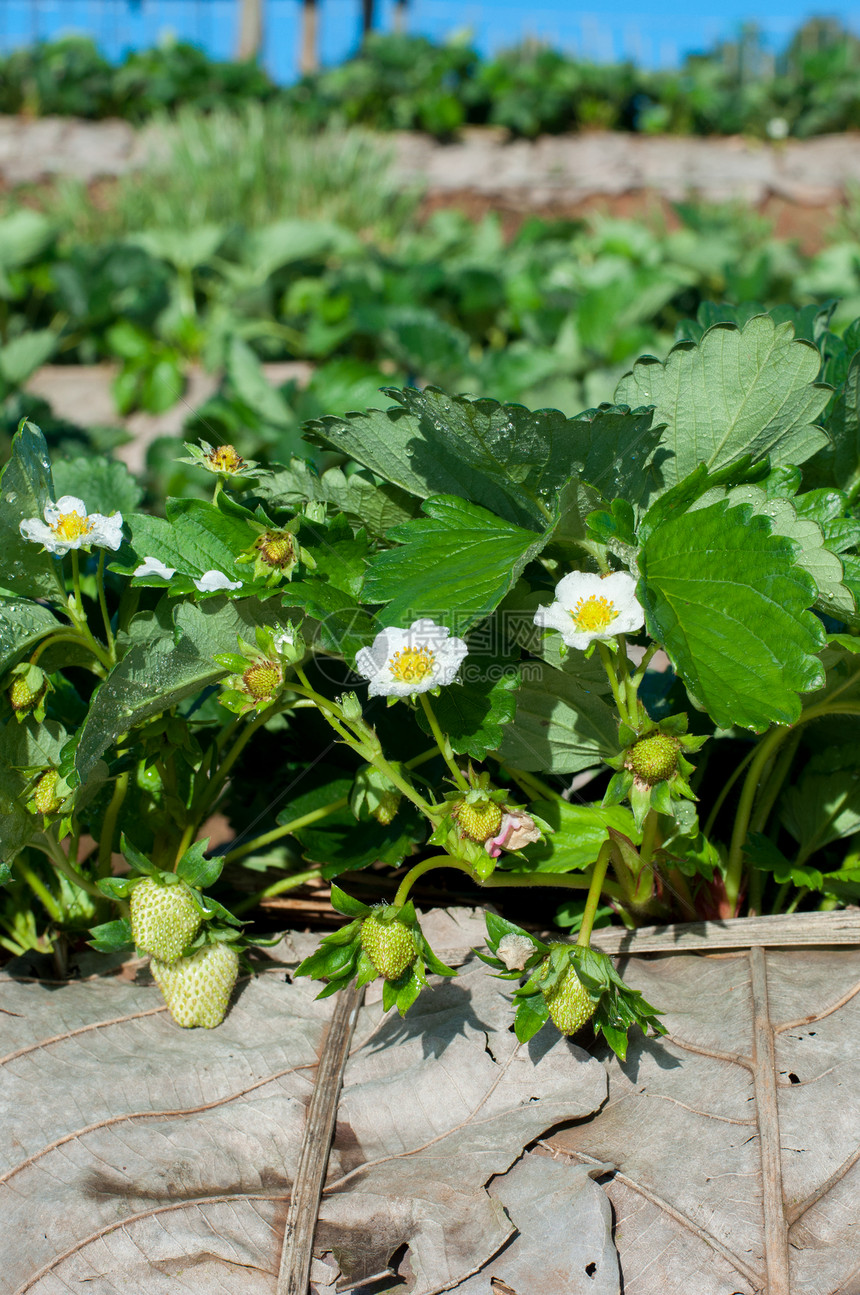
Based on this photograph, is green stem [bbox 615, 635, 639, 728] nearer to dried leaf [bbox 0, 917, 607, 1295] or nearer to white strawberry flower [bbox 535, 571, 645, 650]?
white strawberry flower [bbox 535, 571, 645, 650]

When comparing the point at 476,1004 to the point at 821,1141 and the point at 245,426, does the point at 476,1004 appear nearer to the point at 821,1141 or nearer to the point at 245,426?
the point at 821,1141

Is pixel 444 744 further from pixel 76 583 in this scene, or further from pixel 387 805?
pixel 76 583

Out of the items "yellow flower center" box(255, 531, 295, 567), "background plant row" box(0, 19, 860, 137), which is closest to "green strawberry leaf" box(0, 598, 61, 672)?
"yellow flower center" box(255, 531, 295, 567)

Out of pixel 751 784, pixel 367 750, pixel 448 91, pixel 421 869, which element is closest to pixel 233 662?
pixel 367 750

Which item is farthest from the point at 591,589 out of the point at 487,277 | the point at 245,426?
the point at 487,277

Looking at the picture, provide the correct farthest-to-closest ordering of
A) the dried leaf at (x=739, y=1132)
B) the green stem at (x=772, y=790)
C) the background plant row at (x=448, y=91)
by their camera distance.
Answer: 1. the background plant row at (x=448, y=91)
2. the green stem at (x=772, y=790)
3. the dried leaf at (x=739, y=1132)

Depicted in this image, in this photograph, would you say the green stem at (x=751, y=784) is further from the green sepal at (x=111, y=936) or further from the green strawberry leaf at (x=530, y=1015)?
the green sepal at (x=111, y=936)

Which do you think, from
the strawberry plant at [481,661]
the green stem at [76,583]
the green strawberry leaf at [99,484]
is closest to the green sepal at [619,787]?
the strawberry plant at [481,661]
